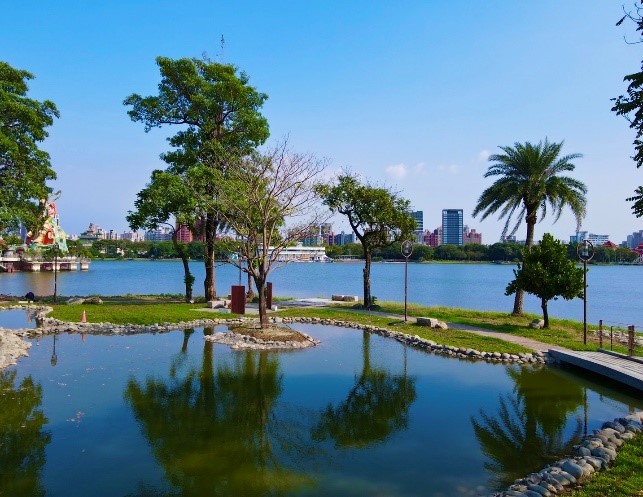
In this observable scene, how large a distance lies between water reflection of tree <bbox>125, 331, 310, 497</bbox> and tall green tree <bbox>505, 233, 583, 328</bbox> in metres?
13.6

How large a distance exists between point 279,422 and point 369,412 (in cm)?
214

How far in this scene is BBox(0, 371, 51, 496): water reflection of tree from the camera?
7570 mm

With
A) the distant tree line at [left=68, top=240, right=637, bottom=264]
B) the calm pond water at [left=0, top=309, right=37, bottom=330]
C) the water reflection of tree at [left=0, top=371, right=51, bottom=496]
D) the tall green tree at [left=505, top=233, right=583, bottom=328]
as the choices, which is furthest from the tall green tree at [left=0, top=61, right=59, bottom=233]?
the distant tree line at [left=68, top=240, right=637, bottom=264]

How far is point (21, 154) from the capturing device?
27578 millimetres

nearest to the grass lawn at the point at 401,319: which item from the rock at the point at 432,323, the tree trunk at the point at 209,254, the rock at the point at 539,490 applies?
the rock at the point at 432,323

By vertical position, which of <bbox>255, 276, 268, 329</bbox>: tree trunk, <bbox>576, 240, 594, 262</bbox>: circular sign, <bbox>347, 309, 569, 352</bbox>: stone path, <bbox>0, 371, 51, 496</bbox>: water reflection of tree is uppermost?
<bbox>576, 240, 594, 262</bbox>: circular sign

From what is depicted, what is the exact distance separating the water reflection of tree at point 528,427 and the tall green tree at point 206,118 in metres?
19.6

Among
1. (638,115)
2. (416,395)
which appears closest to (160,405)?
(416,395)

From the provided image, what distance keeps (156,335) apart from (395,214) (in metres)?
16.0

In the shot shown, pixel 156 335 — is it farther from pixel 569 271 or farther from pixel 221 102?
pixel 569 271

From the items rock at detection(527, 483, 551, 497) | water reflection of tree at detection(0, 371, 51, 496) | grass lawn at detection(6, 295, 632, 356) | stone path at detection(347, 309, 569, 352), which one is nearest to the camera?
rock at detection(527, 483, 551, 497)

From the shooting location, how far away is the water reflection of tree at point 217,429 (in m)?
7.75

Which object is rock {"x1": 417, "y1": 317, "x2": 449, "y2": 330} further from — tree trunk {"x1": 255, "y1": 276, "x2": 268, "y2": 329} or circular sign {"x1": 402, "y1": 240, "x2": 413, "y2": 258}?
tree trunk {"x1": 255, "y1": 276, "x2": 268, "y2": 329}

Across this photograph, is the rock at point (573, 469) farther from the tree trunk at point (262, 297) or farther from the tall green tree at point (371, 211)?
the tall green tree at point (371, 211)
